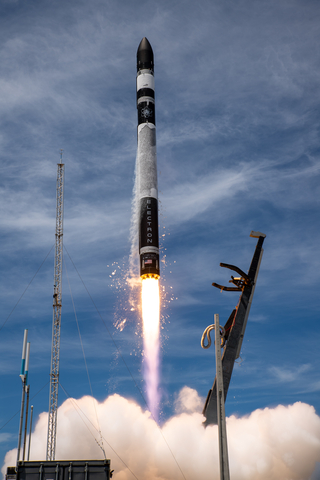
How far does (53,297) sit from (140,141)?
26.9m

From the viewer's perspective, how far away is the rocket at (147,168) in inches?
2111

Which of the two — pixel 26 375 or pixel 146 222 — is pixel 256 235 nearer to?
pixel 146 222

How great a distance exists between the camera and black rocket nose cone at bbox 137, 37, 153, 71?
62.4m

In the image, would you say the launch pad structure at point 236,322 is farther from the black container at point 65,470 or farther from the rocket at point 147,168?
the black container at point 65,470

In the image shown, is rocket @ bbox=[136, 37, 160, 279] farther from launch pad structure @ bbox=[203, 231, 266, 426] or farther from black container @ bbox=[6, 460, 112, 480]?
black container @ bbox=[6, 460, 112, 480]

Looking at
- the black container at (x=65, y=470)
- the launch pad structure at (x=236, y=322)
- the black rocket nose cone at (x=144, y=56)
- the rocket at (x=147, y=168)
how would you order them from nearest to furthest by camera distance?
the black container at (x=65, y=470), the launch pad structure at (x=236, y=322), the rocket at (x=147, y=168), the black rocket nose cone at (x=144, y=56)

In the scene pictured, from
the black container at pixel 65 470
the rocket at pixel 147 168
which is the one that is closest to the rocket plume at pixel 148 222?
the rocket at pixel 147 168

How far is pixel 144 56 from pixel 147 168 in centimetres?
1588

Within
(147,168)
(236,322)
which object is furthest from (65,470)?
(147,168)

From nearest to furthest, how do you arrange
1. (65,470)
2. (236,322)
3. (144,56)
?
1. (65,470)
2. (236,322)
3. (144,56)

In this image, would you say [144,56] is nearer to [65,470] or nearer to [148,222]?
[148,222]

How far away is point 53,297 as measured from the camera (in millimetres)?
71812

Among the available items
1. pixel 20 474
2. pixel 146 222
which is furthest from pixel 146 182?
pixel 20 474

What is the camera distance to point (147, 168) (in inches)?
2232
